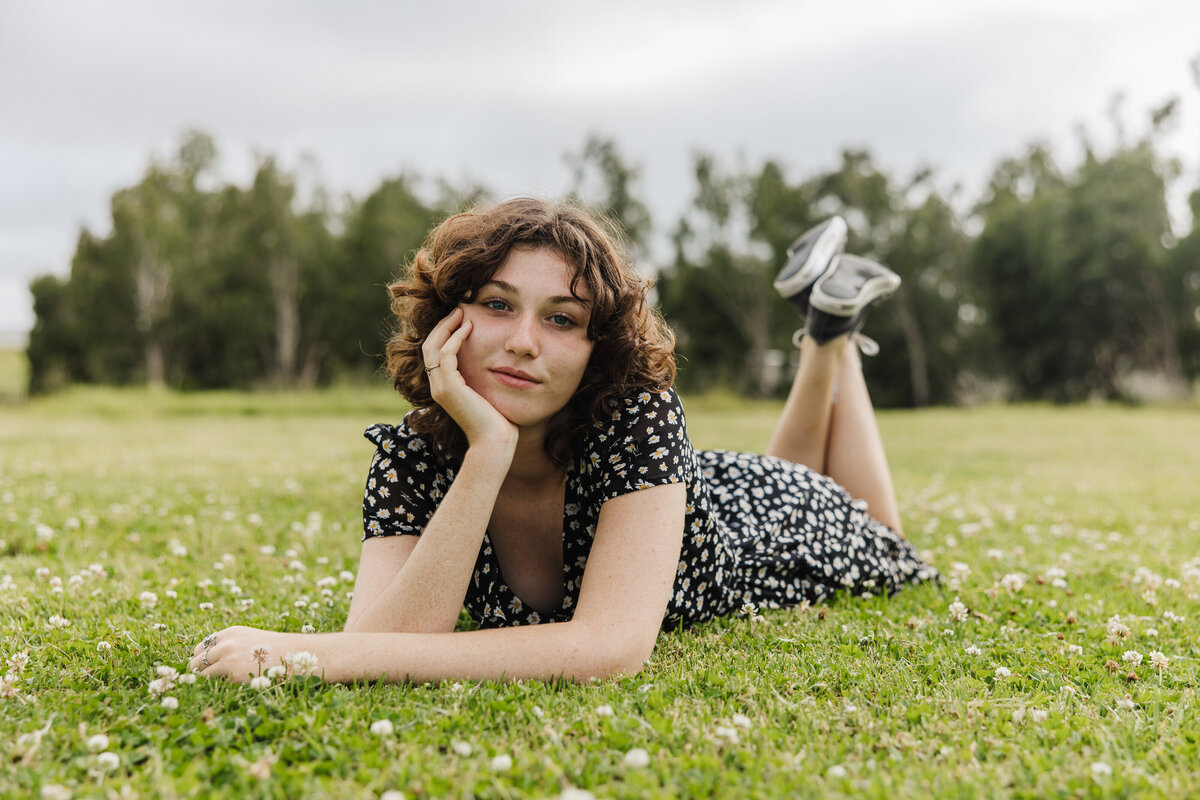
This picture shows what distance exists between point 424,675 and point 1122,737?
198 centimetres

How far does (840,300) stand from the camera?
465 centimetres

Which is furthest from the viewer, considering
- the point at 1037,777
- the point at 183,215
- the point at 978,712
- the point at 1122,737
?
the point at 183,215

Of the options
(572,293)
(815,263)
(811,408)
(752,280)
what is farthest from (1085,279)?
(572,293)

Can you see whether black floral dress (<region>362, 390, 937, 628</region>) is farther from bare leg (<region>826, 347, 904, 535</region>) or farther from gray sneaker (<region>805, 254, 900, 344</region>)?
gray sneaker (<region>805, 254, 900, 344</region>)

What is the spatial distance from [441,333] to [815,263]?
287 cm

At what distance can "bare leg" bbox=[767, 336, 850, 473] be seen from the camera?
4723mm

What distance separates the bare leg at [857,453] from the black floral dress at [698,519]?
21 centimetres

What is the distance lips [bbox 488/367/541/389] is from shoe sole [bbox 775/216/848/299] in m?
2.61

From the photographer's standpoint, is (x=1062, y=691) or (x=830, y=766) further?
(x=1062, y=691)

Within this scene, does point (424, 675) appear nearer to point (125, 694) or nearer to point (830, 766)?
point (125, 694)

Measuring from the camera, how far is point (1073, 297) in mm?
34188

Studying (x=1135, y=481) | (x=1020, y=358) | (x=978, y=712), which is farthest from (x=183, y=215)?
(x=978, y=712)

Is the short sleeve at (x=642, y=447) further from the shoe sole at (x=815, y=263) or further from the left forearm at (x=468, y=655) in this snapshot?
the shoe sole at (x=815, y=263)

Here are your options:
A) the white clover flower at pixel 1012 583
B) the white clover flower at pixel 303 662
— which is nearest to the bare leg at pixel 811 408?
the white clover flower at pixel 1012 583
